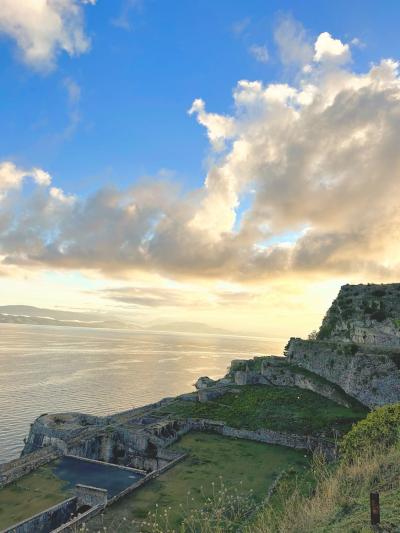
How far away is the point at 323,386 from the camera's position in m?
40.2

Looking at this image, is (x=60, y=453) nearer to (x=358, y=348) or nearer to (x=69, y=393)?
(x=358, y=348)

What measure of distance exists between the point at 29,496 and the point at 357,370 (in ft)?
96.3

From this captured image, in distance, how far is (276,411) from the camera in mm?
36375

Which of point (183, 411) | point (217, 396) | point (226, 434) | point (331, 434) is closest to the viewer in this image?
point (331, 434)

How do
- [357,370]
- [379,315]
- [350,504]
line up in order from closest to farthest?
[350,504], [357,370], [379,315]

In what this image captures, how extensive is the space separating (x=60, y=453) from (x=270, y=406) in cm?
1962

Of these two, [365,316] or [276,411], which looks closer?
[276,411]

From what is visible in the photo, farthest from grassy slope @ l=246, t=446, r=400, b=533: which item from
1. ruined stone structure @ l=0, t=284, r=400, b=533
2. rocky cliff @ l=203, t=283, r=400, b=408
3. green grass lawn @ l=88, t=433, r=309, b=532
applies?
rocky cliff @ l=203, t=283, r=400, b=408

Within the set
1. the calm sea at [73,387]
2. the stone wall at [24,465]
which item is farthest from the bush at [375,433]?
the calm sea at [73,387]

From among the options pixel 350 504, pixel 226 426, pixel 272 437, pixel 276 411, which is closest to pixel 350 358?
pixel 276 411

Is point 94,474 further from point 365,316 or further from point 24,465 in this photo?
point 365,316

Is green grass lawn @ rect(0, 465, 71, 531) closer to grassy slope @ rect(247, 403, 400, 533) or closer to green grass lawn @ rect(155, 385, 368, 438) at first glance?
grassy slope @ rect(247, 403, 400, 533)

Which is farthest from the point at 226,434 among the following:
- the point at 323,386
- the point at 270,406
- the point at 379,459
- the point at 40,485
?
the point at 379,459

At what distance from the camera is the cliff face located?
52.1 m
